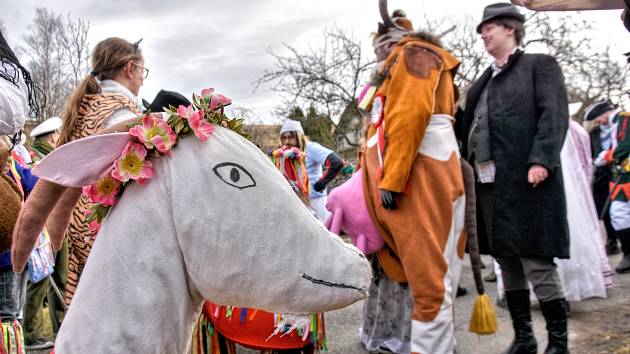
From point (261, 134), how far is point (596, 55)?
6.68 m

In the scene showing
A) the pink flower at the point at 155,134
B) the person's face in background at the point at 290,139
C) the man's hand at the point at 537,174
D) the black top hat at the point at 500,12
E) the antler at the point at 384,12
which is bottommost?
the man's hand at the point at 537,174

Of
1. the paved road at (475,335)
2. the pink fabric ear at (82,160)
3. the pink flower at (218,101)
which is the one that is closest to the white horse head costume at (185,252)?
the pink fabric ear at (82,160)

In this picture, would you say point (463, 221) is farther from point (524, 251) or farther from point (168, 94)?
point (168, 94)

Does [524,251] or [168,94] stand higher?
[168,94]

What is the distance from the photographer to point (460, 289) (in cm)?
455

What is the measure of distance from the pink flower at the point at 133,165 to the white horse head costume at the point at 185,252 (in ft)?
0.07

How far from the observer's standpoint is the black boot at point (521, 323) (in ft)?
9.73

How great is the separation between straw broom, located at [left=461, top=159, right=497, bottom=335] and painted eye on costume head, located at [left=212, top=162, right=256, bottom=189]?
1.97 m

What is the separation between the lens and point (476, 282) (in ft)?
8.98

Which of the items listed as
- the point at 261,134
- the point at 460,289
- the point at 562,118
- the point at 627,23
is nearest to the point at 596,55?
the point at 261,134

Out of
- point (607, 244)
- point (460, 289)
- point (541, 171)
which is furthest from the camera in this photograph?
point (607, 244)

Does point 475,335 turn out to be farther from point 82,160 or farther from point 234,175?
point 82,160

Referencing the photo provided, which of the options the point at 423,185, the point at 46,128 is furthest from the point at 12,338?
the point at 46,128

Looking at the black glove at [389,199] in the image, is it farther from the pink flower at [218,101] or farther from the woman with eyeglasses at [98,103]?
the pink flower at [218,101]
